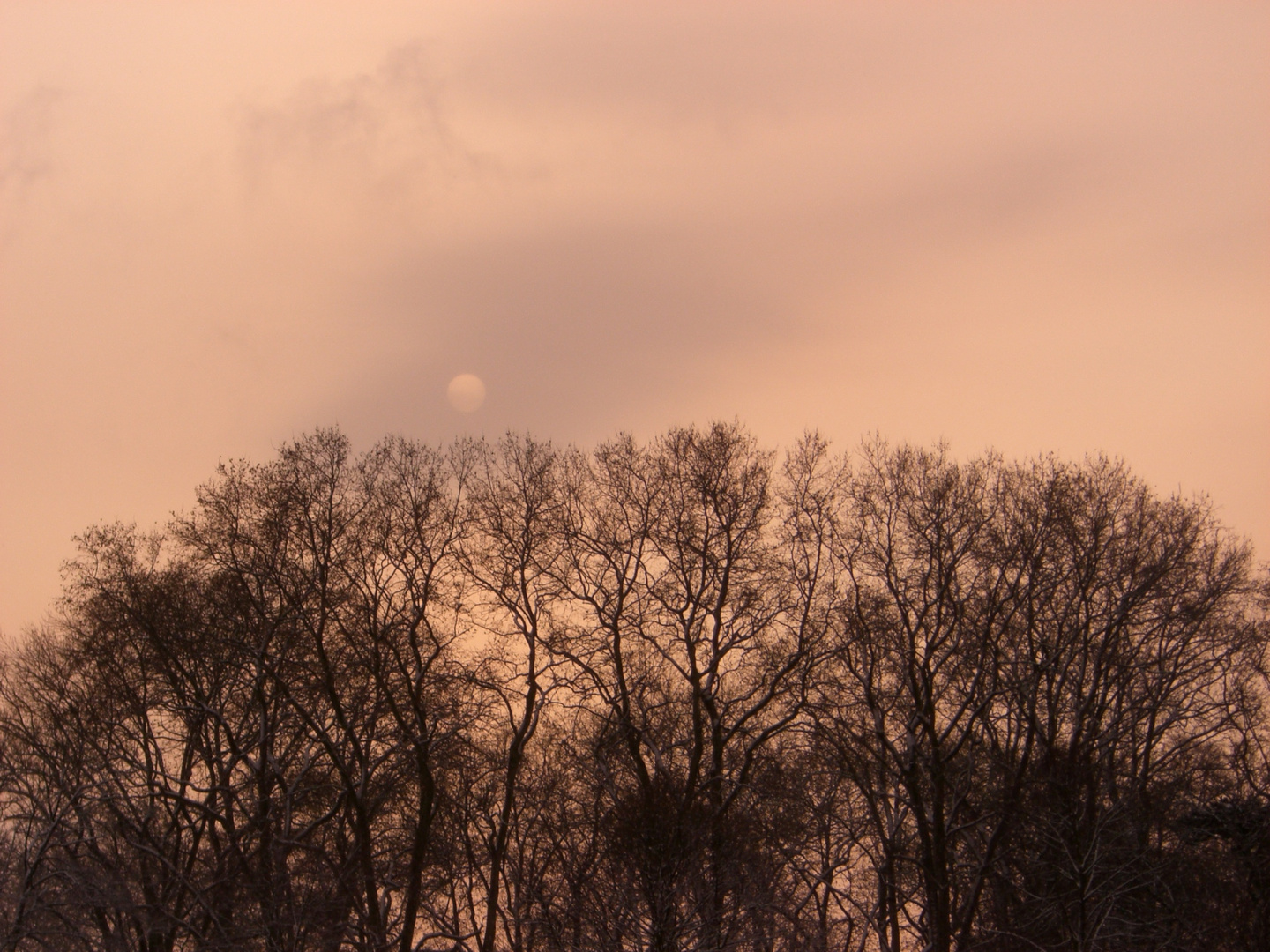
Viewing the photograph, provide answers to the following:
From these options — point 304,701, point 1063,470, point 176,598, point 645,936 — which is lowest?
point 645,936

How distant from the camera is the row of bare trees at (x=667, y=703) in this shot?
27.7m

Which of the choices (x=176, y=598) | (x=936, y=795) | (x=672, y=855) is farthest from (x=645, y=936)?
(x=176, y=598)

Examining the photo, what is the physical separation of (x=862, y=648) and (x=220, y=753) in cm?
1712

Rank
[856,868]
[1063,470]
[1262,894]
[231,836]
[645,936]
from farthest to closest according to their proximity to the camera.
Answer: [856,868]
[1063,470]
[1262,894]
[231,836]
[645,936]

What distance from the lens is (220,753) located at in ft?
95.0

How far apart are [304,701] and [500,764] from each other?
5919mm

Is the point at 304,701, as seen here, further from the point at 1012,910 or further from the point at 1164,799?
the point at 1164,799

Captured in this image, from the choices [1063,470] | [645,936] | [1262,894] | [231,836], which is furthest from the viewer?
[1063,470]

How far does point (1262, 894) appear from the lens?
28.9 metres

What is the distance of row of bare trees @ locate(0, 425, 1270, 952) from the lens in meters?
27.7

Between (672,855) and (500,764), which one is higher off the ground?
(500,764)

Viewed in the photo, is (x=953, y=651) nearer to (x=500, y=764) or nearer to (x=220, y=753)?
(x=500, y=764)

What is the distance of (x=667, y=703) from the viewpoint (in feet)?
96.6

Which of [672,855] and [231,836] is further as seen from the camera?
[231,836]
